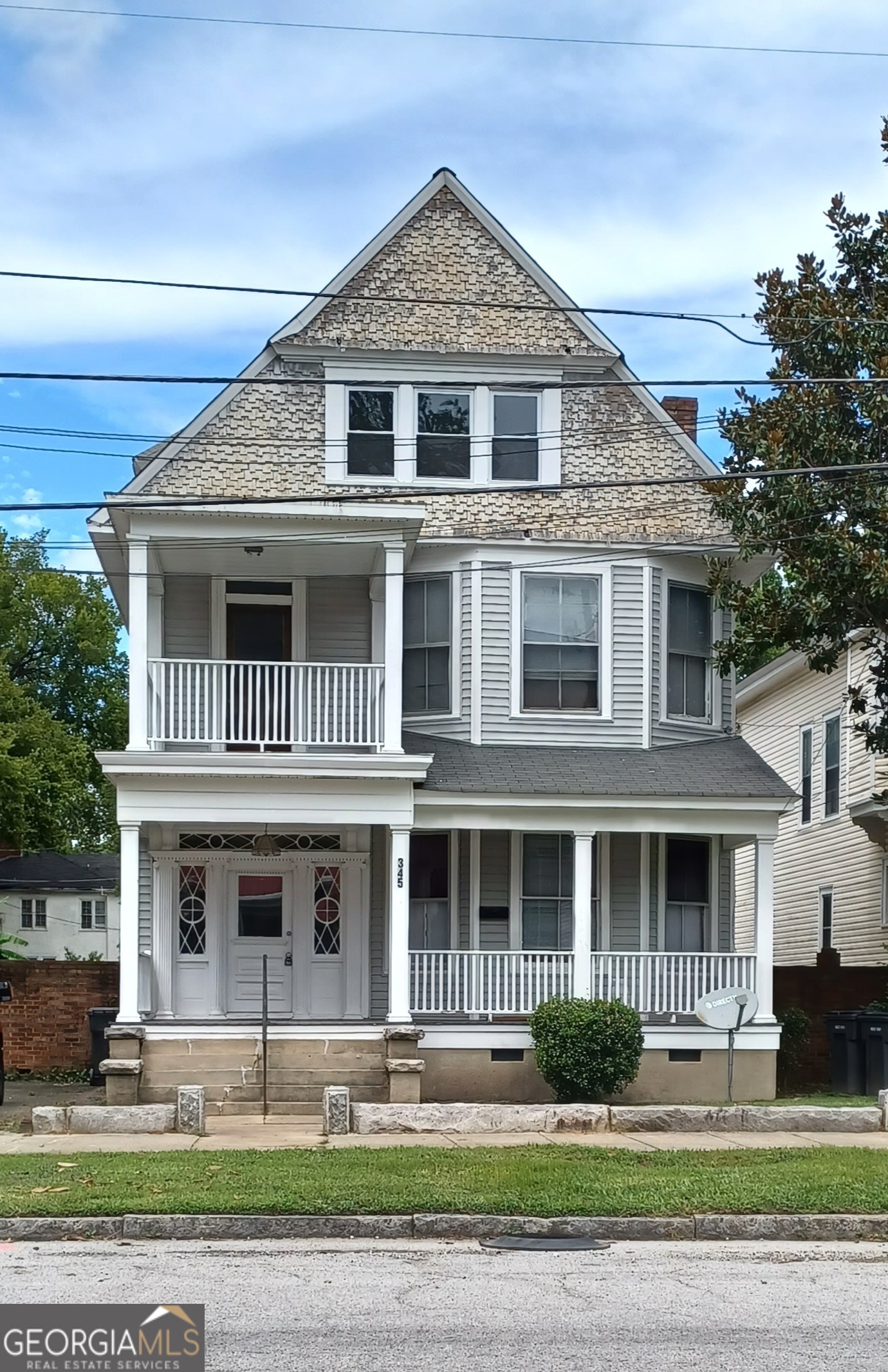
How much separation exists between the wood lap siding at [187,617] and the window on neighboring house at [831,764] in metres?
12.0

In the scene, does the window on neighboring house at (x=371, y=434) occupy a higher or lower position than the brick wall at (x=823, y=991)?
higher

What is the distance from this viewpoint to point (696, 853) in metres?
21.8

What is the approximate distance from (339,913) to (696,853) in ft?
15.7

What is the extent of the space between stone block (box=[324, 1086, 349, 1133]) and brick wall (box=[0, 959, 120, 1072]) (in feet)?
27.0

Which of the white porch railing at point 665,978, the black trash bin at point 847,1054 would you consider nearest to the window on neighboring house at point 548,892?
the white porch railing at point 665,978

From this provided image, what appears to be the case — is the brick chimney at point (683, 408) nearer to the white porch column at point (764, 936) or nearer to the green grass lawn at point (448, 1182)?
the white porch column at point (764, 936)

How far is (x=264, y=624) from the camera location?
21.3 metres

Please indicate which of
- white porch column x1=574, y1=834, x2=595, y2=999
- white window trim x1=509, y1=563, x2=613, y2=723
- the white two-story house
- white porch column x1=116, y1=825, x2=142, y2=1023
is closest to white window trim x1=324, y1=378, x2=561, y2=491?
the white two-story house

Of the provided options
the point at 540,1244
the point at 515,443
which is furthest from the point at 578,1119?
the point at 515,443

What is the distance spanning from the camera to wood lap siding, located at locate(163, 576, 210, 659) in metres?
21.1

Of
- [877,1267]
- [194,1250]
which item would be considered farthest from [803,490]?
[194,1250]

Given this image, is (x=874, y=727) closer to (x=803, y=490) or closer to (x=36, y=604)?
(x=803, y=490)

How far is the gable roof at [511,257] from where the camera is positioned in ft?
69.7
